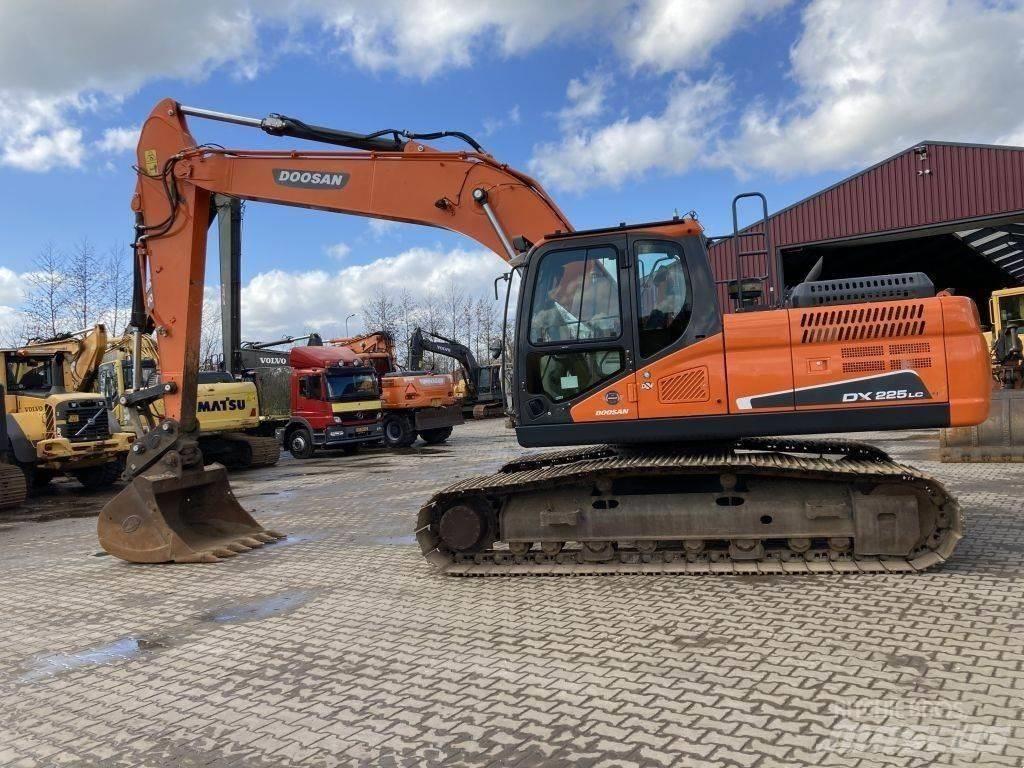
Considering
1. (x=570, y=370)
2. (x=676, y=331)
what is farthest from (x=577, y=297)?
(x=676, y=331)

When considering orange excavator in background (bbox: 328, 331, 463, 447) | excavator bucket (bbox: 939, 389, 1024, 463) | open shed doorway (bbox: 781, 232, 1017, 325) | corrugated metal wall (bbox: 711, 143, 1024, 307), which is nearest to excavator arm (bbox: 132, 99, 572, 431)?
excavator bucket (bbox: 939, 389, 1024, 463)

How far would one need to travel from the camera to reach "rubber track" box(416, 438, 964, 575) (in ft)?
18.6

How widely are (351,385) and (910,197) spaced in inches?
624

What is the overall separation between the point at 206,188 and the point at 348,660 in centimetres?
558

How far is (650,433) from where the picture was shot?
6.12 meters

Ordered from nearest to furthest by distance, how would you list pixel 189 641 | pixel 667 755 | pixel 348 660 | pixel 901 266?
pixel 667 755, pixel 348 660, pixel 189 641, pixel 901 266

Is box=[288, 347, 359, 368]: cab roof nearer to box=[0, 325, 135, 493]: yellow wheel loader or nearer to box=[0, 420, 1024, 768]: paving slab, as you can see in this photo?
box=[0, 325, 135, 493]: yellow wheel loader

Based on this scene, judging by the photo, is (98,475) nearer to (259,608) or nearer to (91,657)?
(259,608)

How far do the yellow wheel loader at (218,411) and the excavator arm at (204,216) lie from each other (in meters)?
9.77

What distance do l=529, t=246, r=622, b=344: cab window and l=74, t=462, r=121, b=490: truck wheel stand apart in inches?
518

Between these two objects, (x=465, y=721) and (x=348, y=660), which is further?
(x=348, y=660)

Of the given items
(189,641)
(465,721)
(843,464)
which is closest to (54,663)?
(189,641)

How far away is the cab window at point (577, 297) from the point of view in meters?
6.26

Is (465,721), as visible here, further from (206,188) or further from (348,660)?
(206,188)
